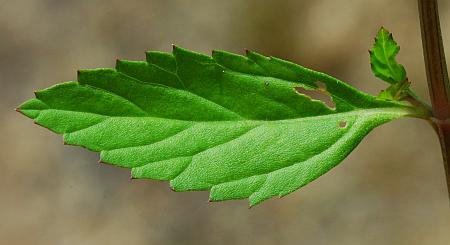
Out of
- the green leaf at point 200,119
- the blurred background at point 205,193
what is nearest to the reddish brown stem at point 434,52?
the green leaf at point 200,119

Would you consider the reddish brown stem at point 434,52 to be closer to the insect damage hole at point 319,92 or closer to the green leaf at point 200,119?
the green leaf at point 200,119

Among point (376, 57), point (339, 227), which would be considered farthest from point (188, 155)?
point (339, 227)

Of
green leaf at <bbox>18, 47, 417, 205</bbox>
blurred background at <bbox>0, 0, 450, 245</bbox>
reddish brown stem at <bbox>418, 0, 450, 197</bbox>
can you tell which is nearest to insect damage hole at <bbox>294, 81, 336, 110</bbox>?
green leaf at <bbox>18, 47, 417, 205</bbox>

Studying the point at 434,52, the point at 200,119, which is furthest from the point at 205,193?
the point at 434,52

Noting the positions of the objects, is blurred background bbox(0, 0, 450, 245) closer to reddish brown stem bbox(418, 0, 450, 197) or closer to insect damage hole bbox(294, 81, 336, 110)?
insect damage hole bbox(294, 81, 336, 110)

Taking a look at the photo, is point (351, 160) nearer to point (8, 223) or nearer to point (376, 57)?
point (8, 223)

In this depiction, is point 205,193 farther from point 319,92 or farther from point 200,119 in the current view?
point 200,119
